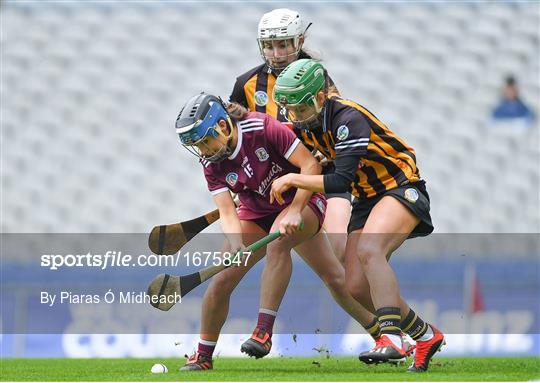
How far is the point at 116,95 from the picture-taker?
9680mm

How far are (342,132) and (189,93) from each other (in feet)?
18.5

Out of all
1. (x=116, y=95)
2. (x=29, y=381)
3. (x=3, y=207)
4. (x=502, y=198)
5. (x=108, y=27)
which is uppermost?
(x=108, y=27)

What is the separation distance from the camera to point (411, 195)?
4.25 m

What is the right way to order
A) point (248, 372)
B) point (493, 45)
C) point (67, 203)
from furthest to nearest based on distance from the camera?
1. point (493, 45)
2. point (67, 203)
3. point (248, 372)

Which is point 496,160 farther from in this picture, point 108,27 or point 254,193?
point 254,193

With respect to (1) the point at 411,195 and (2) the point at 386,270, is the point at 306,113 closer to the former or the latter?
(1) the point at 411,195

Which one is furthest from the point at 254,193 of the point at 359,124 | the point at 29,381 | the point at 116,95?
the point at 116,95

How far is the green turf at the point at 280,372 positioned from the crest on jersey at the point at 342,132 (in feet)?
3.30

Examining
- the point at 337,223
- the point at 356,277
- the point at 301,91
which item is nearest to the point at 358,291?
the point at 356,277

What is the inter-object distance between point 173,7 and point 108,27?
2.38ft

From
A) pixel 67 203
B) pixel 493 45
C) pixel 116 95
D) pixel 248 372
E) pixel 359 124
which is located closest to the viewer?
pixel 359 124

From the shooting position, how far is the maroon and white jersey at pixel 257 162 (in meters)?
4.33

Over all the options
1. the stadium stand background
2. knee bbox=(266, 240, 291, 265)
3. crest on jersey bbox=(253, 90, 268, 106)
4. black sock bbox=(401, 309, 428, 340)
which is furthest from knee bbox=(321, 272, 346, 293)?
the stadium stand background

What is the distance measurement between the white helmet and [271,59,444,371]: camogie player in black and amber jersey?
497 mm
